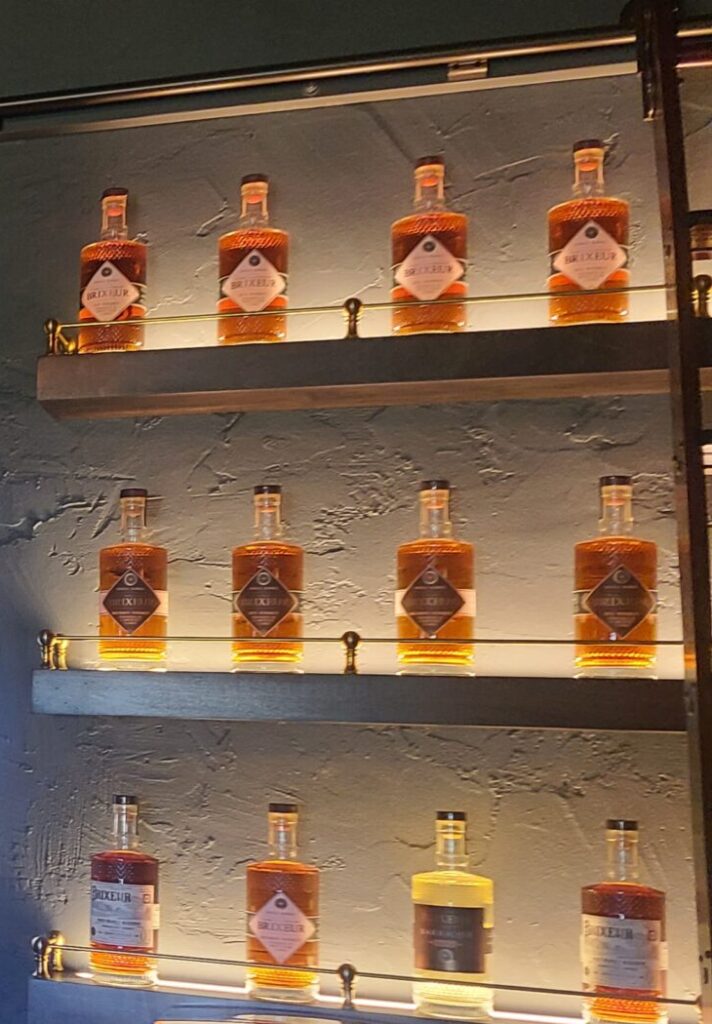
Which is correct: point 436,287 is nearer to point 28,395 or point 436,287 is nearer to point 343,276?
point 343,276

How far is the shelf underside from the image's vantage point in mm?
1134

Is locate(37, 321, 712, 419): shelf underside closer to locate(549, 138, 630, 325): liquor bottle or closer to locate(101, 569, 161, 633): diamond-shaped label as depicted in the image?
locate(549, 138, 630, 325): liquor bottle

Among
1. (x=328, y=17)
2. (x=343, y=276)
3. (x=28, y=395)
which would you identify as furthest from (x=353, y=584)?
(x=328, y=17)

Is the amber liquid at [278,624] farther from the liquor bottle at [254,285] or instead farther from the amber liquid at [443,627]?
the liquor bottle at [254,285]

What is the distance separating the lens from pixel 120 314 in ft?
4.23

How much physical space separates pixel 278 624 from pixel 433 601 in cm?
16

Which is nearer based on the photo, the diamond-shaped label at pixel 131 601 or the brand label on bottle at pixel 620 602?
the brand label on bottle at pixel 620 602

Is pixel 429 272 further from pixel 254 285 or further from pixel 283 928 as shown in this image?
pixel 283 928

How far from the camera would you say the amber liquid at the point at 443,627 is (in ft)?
3.82

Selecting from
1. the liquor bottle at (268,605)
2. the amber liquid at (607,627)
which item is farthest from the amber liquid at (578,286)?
the liquor bottle at (268,605)

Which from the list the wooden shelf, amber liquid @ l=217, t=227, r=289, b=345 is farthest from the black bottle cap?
amber liquid @ l=217, t=227, r=289, b=345

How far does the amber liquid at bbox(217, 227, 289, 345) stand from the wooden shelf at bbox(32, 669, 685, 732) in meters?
0.36

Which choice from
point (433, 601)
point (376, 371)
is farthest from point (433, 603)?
point (376, 371)

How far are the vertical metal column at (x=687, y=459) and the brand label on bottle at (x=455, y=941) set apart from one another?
1.08ft
